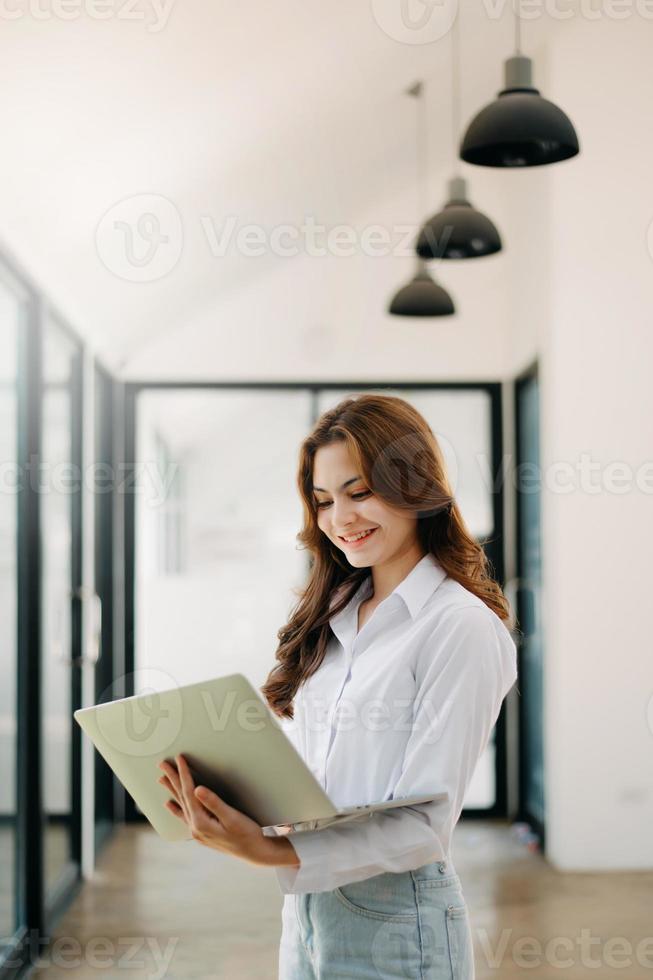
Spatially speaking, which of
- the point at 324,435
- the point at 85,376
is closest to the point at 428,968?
the point at 324,435

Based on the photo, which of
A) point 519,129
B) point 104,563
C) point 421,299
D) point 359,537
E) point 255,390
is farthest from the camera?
point 255,390

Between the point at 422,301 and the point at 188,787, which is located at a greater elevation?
the point at 422,301

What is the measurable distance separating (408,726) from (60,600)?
10.0ft

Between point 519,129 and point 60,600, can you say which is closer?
point 519,129

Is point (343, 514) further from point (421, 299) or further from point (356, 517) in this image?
point (421, 299)

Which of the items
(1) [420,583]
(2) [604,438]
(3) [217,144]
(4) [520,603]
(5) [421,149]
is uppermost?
(5) [421,149]

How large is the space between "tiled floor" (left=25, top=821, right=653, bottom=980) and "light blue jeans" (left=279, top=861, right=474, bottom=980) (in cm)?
218

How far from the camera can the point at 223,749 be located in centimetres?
121

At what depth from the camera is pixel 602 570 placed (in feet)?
14.5

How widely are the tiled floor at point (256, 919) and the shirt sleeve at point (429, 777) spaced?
2.31 m

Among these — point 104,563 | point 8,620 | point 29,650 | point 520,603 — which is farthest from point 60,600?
point 520,603

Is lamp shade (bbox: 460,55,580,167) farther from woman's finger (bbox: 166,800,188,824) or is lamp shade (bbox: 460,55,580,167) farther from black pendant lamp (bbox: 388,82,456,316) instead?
woman's finger (bbox: 166,800,188,824)

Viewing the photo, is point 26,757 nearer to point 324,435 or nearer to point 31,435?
point 31,435

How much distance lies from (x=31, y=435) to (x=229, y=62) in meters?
1.32
